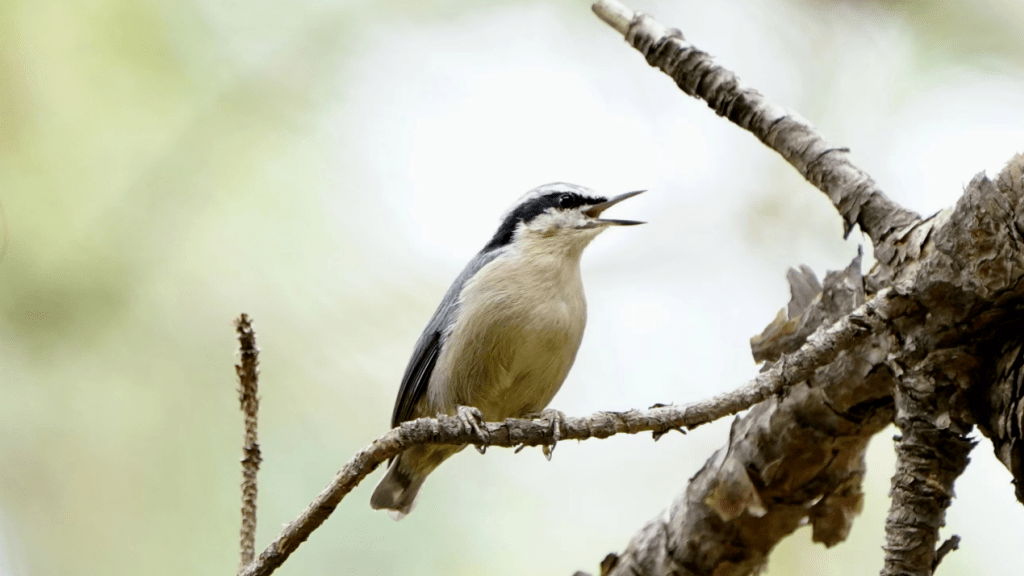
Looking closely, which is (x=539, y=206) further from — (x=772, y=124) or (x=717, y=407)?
(x=717, y=407)

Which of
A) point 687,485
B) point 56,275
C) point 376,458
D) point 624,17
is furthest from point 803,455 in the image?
point 56,275

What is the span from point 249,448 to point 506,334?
74cm

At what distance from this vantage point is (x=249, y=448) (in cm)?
177

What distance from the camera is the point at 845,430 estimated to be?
203 cm

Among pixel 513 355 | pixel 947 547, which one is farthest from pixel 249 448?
pixel 947 547

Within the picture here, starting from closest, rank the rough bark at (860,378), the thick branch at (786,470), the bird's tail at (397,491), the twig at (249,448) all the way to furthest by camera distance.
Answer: the rough bark at (860,378)
the twig at (249,448)
the thick branch at (786,470)
the bird's tail at (397,491)

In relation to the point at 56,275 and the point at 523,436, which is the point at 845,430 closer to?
the point at 523,436

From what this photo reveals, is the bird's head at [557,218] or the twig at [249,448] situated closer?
the twig at [249,448]

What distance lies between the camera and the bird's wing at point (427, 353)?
2447 mm

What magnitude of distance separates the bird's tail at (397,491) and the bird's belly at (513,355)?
39cm

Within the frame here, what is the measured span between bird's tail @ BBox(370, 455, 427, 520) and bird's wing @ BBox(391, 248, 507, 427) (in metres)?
0.16

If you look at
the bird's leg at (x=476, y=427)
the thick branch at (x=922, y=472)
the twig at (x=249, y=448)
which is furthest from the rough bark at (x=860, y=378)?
the twig at (x=249, y=448)

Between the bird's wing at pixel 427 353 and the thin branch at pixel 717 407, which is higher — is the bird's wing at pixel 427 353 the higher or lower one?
the higher one

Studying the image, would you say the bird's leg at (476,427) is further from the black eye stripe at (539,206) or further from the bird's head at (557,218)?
the black eye stripe at (539,206)
